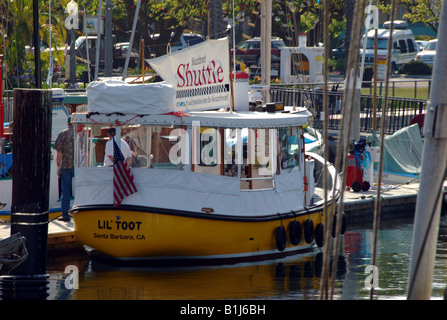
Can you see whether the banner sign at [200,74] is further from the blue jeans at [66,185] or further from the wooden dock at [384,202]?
the wooden dock at [384,202]

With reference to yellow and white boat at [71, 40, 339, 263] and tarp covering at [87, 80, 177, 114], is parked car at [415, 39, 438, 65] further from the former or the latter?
tarp covering at [87, 80, 177, 114]

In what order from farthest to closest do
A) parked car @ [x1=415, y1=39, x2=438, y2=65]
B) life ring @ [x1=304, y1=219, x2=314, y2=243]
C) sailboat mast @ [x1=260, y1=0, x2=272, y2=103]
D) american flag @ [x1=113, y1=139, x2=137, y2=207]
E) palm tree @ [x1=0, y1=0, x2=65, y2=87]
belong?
parked car @ [x1=415, y1=39, x2=438, y2=65] → palm tree @ [x1=0, y1=0, x2=65, y2=87] → sailboat mast @ [x1=260, y1=0, x2=272, y2=103] → life ring @ [x1=304, y1=219, x2=314, y2=243] → american flag @ [x1=113, y1=139, x2=137, y2=207]

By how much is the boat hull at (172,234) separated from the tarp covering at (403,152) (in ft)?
25.1

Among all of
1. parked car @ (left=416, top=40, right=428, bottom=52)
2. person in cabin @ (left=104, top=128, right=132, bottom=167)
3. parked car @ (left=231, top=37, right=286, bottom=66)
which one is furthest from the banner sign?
parked car @ (left=416, top=40, right=428, bottom=52)

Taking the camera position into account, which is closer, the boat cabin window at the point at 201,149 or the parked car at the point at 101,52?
the boat cabin window at the point at 201,149

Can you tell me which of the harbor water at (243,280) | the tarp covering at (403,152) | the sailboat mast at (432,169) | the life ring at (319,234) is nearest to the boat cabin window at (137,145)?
the harbor water at (243,280)

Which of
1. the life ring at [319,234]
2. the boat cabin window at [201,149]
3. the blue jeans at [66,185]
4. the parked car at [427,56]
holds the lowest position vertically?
the life ring at [319,234]

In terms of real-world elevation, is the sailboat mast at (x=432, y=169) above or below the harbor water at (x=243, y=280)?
above

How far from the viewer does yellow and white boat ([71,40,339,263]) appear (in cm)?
1179

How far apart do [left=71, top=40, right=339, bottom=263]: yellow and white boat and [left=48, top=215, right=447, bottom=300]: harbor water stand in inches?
14.0

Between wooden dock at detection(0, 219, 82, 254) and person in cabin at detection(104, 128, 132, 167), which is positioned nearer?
person in cabin at detection(104, 128, 132, 167)

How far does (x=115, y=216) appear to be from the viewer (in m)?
11.8

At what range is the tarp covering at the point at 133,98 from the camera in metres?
11.8

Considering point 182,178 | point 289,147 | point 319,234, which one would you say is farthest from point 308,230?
point 182,178
